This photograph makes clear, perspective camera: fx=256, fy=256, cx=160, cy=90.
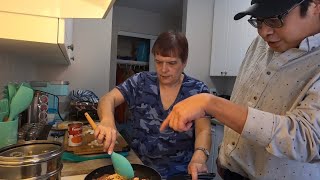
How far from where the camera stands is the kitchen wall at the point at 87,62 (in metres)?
2.37

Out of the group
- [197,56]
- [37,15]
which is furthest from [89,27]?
[37,15]

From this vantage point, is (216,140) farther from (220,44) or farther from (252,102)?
(252,102)

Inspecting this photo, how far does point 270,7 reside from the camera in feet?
2.42

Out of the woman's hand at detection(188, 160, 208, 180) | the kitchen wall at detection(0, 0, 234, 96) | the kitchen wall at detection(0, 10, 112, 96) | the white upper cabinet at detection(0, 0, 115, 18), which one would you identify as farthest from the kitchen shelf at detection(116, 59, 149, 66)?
the white upper cabinet at detection(0, 0, 115, 18)

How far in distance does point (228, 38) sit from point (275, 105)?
2285mm

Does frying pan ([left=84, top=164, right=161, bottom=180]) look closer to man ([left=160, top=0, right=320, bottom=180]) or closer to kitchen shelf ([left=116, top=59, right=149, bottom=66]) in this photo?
man ([left=160, top=0, right=320, bottom=180])

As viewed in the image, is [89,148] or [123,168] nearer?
[123,168]

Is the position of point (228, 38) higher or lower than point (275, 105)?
higher

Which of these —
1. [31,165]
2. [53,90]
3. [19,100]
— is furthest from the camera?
[53,90]

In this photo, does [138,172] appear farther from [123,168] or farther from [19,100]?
[19,100]

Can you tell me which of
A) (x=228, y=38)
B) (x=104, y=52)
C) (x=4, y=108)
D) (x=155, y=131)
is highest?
(x=228, y=38)

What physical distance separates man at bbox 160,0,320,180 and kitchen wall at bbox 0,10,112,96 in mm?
1717

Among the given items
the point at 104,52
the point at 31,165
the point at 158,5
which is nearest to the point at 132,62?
the point at 158,5

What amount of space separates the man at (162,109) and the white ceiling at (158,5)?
265cm
